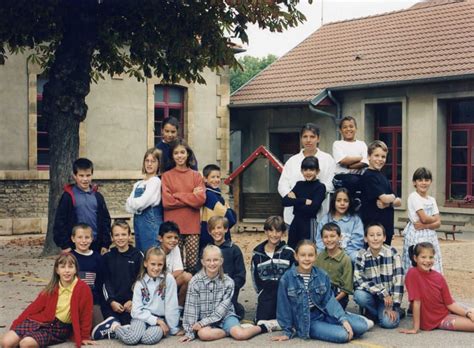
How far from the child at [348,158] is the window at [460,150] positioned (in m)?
11.8

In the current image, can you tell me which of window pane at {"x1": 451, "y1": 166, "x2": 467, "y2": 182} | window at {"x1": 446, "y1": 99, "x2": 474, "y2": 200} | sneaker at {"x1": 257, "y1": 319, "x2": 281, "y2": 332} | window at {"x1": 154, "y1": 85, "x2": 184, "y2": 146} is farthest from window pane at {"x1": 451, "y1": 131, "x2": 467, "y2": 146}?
sneaker at {"x1": 257, "y1": 319, "x2": 281, "y2": 332}

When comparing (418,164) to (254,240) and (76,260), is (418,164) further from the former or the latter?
(76,260)

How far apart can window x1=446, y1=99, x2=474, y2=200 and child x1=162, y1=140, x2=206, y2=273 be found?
42.3 ft

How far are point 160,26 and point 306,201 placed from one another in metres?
6.31

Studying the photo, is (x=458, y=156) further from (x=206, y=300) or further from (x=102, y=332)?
(x=102, y=332)

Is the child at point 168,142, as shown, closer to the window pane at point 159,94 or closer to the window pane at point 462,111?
the window pane at point 462,111

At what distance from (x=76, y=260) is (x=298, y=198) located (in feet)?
8.23

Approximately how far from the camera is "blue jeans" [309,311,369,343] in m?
7.43

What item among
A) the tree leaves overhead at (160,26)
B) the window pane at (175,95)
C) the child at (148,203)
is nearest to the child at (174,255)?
the child at (148,203)

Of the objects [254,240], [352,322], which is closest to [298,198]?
[352,322]

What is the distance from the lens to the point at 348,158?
9.02m

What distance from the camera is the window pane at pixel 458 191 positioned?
66.6 ft

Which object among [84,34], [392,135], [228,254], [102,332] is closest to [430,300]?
[228,254]

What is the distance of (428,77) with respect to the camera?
66.0 feet
